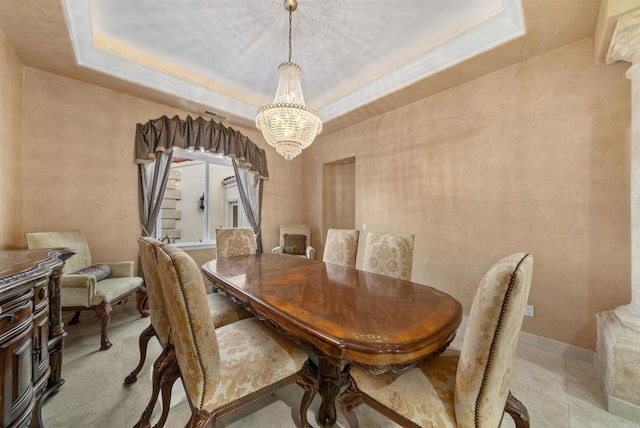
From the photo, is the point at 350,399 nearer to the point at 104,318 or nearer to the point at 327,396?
the point at 327,396

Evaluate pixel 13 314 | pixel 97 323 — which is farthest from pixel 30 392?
pixel 97 323

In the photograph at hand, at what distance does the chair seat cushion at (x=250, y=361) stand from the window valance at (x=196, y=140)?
274 cm

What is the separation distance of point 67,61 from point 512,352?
12.9 feet

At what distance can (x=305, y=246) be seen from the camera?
428 cm

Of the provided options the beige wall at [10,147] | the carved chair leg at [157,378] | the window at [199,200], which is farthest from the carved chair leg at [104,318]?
the window at [199,200]

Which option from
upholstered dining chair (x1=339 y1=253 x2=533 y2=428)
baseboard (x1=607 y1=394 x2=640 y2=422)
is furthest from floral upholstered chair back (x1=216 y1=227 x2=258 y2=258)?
baseboard (x1=607 y1=394 x2=640 y2=422)

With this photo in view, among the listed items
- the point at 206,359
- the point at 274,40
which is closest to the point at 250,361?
the point at 206,359

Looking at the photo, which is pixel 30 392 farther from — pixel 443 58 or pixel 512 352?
pixel 443 58

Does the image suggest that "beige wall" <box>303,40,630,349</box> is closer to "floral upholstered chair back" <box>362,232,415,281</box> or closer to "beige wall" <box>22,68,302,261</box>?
"floral upholstered chair back" <box>362,232,415,281</box>

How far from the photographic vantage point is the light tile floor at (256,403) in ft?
4.50

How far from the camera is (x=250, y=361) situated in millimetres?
1142

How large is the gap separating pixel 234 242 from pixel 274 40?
7.11ft

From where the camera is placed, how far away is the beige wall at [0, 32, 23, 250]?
2.01 metres

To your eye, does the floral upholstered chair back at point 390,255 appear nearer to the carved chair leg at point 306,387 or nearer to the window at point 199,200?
the carved chair leg at point 306,387
